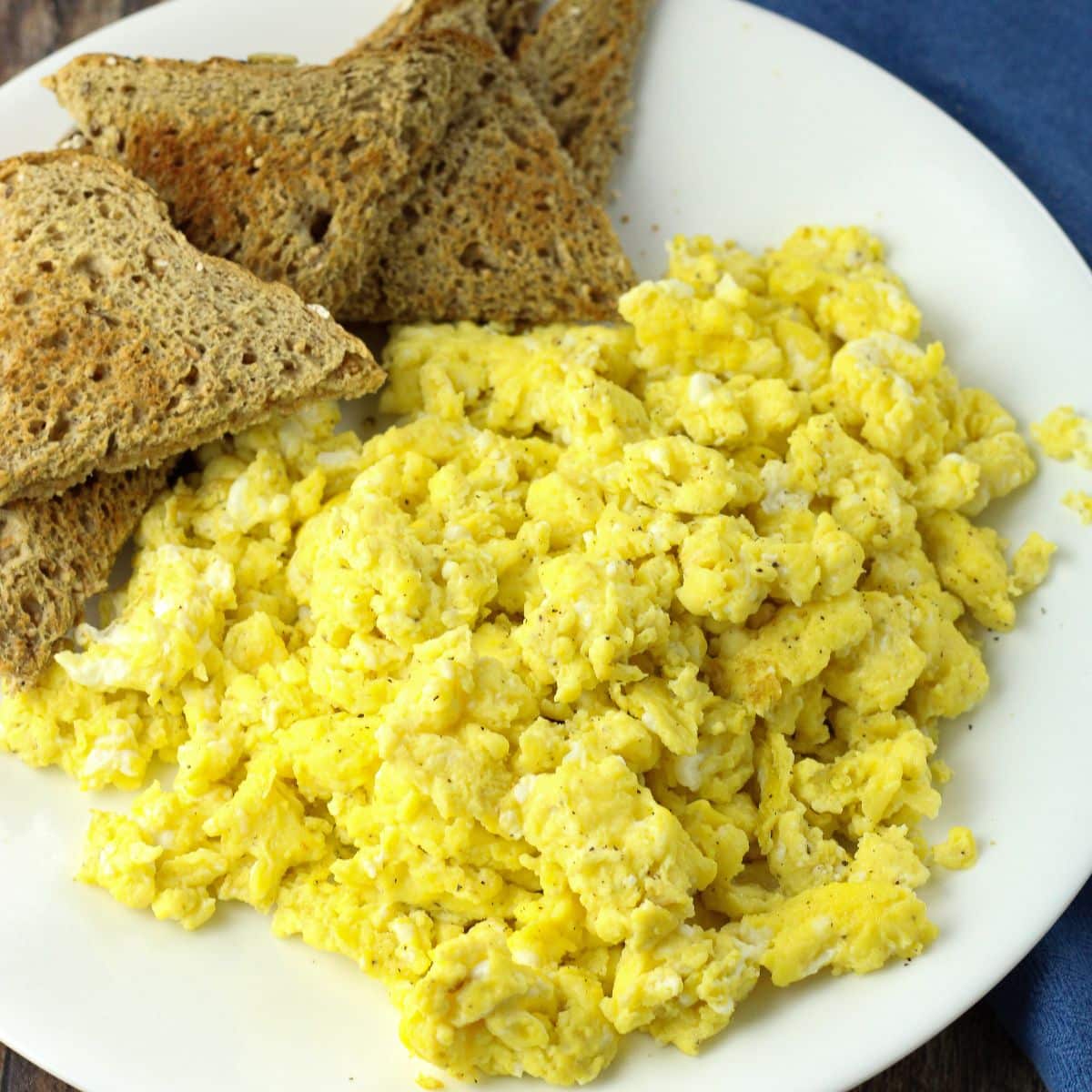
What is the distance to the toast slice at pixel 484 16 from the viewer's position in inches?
124

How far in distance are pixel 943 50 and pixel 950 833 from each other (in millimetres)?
2118

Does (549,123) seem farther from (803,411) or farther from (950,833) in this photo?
(950,833)

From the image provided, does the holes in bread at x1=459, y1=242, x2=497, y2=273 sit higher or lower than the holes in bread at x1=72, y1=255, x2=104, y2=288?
lower

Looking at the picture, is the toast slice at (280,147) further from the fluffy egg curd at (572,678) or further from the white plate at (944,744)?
the fluffy egg curd at (572,678)

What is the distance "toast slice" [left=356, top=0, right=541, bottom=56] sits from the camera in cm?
316

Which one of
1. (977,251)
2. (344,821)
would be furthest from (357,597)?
(977,251)

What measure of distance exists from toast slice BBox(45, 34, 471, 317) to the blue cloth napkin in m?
1.24

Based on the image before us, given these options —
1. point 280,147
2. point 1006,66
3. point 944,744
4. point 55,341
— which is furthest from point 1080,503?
point 55,341

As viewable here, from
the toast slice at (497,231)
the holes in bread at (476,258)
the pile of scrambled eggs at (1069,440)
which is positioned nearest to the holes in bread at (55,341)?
the toast slice at (497,231)

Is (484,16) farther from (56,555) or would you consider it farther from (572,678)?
(572,678)

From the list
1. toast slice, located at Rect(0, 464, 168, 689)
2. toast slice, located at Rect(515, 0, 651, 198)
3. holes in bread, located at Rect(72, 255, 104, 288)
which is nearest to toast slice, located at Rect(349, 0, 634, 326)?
toast slice, located at Rect(515, 0, 651, 198)

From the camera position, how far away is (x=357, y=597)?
2420 millimetres

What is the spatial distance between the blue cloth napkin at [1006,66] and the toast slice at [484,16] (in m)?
0.72

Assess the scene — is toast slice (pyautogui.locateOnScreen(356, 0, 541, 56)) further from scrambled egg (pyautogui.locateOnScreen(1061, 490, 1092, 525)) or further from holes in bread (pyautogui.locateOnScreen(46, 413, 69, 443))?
scrambled egg (pyautogui.locateOnScreen(1061, 490, 1092, 525))
